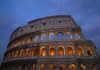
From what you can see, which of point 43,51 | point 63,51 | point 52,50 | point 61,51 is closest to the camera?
point 63,51

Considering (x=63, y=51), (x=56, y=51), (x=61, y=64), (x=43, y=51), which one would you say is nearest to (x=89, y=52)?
(x=63, y=51)

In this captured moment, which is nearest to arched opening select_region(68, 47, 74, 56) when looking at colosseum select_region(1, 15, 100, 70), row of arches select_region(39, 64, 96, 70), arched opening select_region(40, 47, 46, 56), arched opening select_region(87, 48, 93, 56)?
colosseum select_region(1, 15, 100, 70)

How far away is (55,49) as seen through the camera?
24578 millimetres

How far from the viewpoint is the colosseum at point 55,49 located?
77.5 ft

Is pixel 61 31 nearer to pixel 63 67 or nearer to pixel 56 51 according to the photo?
pixel 56 51

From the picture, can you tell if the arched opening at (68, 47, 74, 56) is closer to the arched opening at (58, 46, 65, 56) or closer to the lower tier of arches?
the arched opening at (58, 46, 65, 56)

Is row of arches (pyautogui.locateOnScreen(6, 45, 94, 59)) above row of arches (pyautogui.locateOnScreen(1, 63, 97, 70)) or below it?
above

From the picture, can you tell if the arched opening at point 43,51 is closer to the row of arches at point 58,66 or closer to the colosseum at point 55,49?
the colosseum at point 55,49

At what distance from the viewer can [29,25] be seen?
3102cm

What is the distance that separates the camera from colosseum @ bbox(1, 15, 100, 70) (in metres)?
23.6

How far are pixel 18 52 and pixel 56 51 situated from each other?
8.85 meters

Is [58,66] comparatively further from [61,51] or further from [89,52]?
[89,52]

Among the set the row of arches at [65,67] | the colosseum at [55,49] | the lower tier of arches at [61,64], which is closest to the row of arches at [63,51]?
the colosseum at [55,49]

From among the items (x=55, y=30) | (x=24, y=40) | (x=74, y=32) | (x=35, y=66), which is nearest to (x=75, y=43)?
(x=74, y=32)
